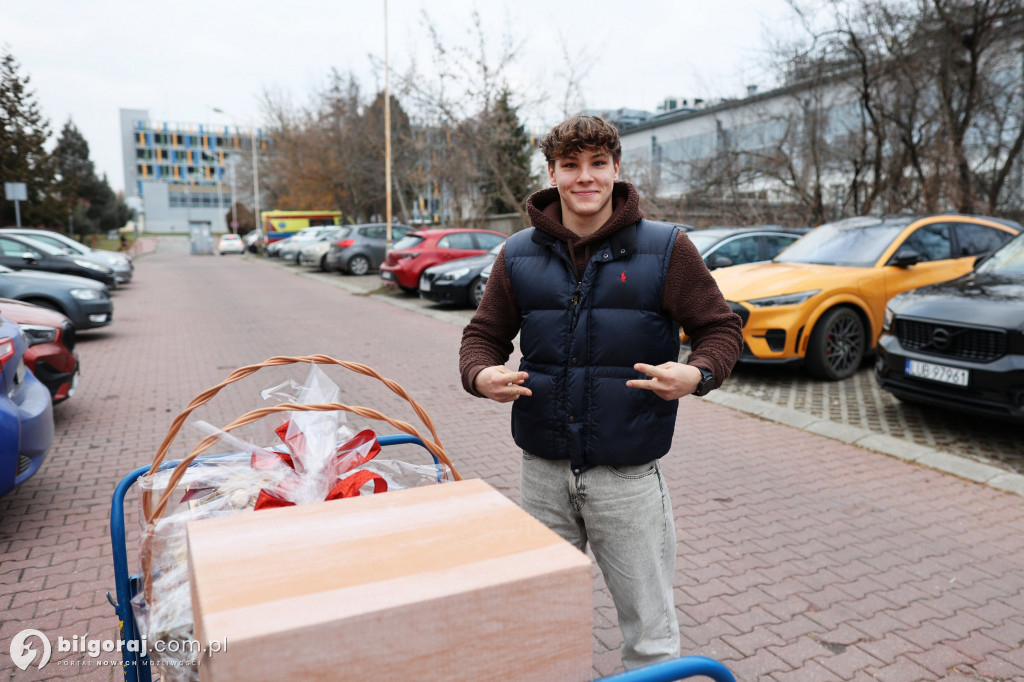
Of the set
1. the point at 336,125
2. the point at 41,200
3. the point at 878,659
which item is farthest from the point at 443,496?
the point at 41,200

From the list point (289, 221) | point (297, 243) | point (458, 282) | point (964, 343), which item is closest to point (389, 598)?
point (964, 343)

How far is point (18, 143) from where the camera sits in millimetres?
31125

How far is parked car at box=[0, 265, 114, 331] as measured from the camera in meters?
9.84

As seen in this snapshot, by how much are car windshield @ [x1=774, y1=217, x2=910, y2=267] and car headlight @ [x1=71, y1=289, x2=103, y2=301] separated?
974cm

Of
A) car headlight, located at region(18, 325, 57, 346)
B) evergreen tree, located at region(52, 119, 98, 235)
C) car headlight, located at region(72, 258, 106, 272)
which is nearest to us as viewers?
car headlight, located at region(18, 325, 57, 346)

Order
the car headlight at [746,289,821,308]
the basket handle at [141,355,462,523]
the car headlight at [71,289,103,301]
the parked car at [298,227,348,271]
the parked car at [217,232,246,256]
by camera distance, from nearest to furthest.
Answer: the basket handle at [141,355,462,523]
the car headlight at [746,289,821,308]
the car headlight at [71,289,103,301]
the parked car at [298,227,348,271]
the parked car at [217,232,246,256]

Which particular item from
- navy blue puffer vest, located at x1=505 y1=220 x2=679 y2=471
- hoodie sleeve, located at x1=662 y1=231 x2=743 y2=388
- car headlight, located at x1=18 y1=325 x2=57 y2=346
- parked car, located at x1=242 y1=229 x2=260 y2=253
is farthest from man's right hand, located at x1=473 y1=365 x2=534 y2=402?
parked car, located at x1=242 y1=229 x2=260 y2=253

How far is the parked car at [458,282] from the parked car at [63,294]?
5866mm

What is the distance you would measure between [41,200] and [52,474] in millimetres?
33568

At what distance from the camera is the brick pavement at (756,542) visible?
3.03 meters

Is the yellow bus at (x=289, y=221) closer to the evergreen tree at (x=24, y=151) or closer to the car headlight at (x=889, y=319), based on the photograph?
the evergreen tree at (x=24, y=151)

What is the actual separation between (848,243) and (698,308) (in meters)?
7.47

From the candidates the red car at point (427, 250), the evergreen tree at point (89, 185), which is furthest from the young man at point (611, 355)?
the evergreen tree at point (89, 185)

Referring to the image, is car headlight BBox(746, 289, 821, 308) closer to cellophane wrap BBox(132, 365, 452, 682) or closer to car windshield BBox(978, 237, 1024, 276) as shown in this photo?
car windshield BBox(978, 237, 1024, 276)
